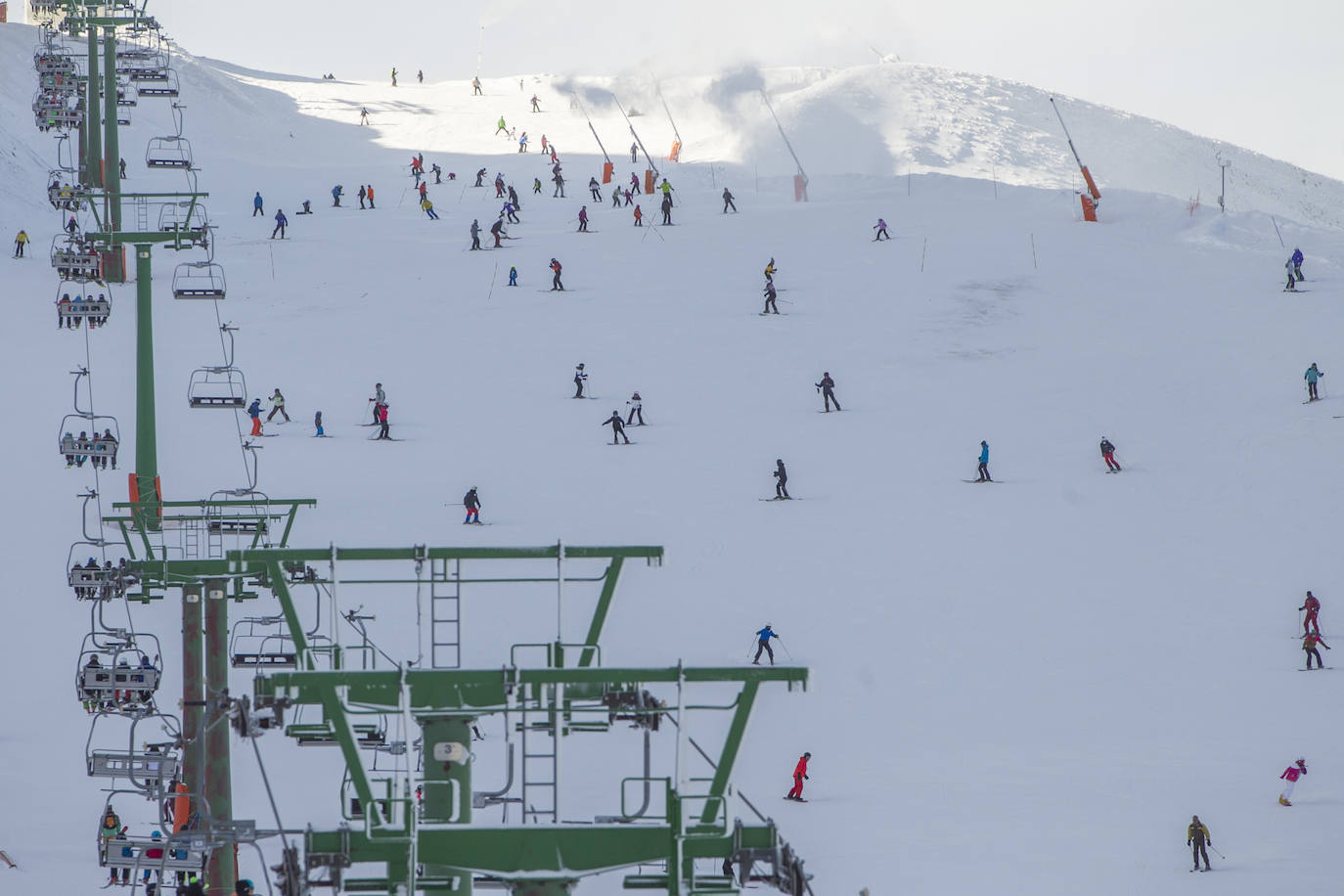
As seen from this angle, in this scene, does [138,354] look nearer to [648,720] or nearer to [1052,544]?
[648,720]

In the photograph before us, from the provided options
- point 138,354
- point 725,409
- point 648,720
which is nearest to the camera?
point 648,720

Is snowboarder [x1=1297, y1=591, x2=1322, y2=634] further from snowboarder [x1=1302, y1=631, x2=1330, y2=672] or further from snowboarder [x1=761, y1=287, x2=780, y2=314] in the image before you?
snowboarder [x1=761, y1=287, x2=780, y2=314]

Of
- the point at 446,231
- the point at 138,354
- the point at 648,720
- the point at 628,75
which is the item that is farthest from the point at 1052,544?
the point at 628,75

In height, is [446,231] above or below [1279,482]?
above

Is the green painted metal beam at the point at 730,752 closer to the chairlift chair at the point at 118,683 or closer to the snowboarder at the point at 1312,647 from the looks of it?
the chairlift chair at the point at 118,683

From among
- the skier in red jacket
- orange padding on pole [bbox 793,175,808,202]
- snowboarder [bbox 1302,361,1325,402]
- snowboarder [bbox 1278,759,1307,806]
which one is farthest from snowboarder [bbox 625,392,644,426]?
orange padding on pole [bbox 793,175,808,202]

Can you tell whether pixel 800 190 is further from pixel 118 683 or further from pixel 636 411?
pixel 118 683

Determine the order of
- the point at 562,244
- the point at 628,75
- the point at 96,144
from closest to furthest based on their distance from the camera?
the point at 96,144
the point at 562,244
the point at 628,75
